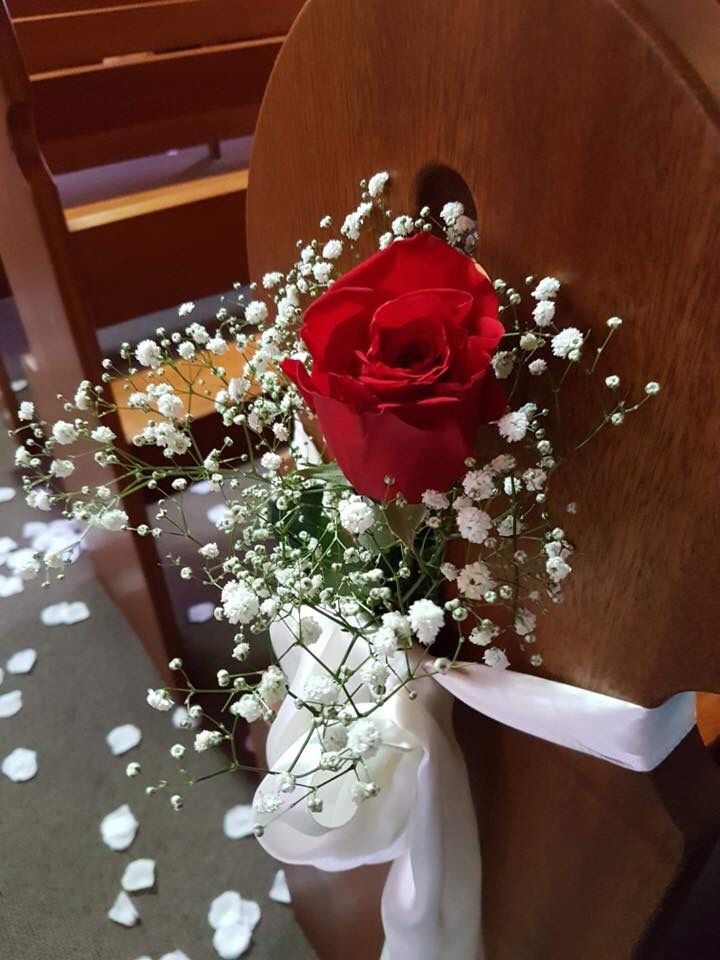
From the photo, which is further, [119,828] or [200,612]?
[200,612]

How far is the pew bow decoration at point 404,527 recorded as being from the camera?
1.49 ft

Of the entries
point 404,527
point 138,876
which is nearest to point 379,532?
point 404,527

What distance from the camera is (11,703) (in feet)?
5.52

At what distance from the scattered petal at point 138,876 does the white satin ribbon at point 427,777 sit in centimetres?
65

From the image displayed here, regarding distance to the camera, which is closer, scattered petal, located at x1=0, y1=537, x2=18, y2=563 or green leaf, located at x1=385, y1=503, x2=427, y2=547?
green leaf, located at x1=385, y1=503, x2=427, y2=547

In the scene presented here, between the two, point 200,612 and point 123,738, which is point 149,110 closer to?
point 200,612

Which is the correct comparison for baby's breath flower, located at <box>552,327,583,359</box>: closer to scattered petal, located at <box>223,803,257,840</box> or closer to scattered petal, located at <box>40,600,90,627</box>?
scattered petal, located at <box>223,803,257,840</box>

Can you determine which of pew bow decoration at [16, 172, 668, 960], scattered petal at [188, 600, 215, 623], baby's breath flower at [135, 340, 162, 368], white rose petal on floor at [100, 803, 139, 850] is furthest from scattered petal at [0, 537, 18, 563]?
baby's breath flower at [135, 340, 162, 368]

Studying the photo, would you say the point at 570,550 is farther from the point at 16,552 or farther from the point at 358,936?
the point at 16,552

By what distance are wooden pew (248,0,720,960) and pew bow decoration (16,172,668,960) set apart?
0.02m

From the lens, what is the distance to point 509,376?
53 centimetres

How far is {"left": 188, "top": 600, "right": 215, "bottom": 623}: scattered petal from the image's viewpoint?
180cm

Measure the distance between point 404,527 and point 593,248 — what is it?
218mm

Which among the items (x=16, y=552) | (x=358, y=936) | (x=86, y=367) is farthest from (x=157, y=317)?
(x=358, y=936)
